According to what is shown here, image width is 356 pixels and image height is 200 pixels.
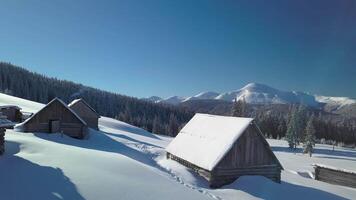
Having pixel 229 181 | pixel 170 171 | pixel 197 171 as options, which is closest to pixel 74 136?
pixel 170 171

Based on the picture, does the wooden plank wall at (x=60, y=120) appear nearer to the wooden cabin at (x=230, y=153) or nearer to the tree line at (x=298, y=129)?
the wooden cabin at (x=230, y=153)

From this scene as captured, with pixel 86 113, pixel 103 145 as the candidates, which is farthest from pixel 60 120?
pixel 86 113

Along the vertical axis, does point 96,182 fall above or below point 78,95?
below

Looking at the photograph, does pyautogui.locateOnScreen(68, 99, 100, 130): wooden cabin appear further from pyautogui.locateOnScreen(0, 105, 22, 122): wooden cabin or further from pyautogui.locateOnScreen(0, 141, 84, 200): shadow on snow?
pyautogui.locateOnScreen(0, 141, 84, 200): shadow on snow

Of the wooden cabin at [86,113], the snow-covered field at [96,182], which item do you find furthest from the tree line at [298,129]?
the snow-covered field at [96,182]

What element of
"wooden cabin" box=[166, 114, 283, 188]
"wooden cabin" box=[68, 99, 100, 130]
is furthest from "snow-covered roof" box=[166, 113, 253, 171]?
"wooden cabin" box=[68, 99, 100, 130]

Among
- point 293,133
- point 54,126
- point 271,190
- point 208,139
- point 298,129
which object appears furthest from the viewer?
point 298,129

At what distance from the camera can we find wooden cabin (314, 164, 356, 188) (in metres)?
30.5

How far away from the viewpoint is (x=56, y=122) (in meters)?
34.6

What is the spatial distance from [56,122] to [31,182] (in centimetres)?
2175

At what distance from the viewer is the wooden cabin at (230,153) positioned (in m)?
23.3

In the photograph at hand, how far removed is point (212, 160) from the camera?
23328 millimetres

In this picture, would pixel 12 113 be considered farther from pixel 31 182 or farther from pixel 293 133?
pixel 293 133

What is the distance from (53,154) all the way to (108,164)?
352 cm
